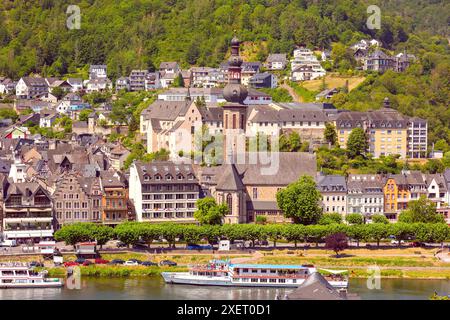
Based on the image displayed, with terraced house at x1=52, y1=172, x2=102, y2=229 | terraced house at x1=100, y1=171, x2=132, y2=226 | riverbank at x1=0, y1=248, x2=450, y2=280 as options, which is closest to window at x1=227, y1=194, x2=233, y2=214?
terraced house at x1=100, y1=171, x2=132, y2=226

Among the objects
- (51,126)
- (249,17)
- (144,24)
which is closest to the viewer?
(51,126)

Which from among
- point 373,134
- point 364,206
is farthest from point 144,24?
point 364,206

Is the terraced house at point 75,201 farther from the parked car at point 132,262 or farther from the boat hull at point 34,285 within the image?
the boat hull at point 34,285

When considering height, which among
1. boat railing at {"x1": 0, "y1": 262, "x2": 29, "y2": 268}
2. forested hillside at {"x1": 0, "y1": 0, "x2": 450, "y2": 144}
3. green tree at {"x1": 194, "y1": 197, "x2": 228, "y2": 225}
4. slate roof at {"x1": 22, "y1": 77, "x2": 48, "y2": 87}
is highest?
forested hillside at {"x1": 0, "y1": 0, "x2": 450, "y2": 144}

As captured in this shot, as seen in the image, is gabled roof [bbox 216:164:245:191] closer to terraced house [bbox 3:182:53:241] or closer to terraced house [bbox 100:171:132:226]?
terraced house [bbox 100:171:132:226]

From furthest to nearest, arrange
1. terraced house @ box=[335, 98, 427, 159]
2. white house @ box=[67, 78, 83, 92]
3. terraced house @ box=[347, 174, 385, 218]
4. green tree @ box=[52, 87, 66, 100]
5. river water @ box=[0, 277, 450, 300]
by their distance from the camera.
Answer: white house @ box=[67, 78, 83, 92]
green tree @ box=[52, 87, 66, 100]
terraced house @ box=[335, 98, 427, 159]
terraced house @ box=[347, 174, 385, 218]
river water @ box=[0, 277, 450, 300]

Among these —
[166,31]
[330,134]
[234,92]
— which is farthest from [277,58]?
[234,92]

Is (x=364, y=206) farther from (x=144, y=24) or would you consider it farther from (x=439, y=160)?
(x=144, y=24)
